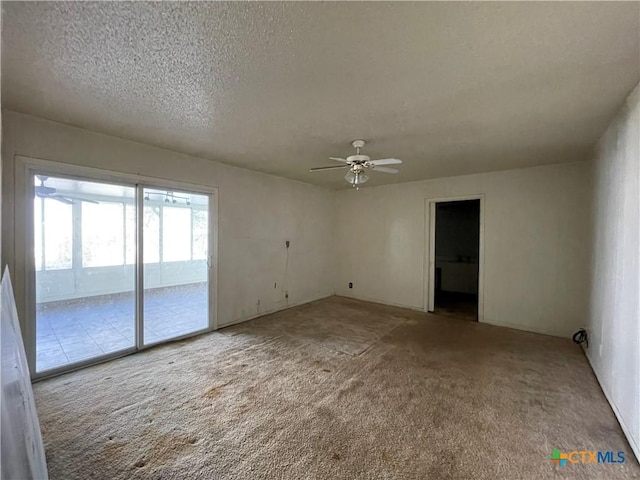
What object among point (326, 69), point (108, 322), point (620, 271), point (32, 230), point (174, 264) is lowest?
point (108, 322)

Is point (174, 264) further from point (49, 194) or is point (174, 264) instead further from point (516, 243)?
point (516, 243)

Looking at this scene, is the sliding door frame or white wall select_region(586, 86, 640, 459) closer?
white wall select_region(586, 86, 640, 459)

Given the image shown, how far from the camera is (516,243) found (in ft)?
13.8

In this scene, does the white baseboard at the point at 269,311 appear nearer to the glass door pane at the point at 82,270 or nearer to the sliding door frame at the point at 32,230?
the sliding door frame at the point at 32,230

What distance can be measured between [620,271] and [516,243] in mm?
2031

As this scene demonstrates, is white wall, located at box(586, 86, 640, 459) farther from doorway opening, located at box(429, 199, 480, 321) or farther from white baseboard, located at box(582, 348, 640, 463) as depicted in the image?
doorway opening, located at box(429, 199, 480, 321)

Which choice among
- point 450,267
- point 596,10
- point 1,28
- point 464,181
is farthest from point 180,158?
point 450,267

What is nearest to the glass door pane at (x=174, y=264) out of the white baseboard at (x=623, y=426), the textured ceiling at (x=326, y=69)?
the textured ceiling at (x=326, y=69)

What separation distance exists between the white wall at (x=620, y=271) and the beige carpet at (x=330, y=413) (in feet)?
0.73

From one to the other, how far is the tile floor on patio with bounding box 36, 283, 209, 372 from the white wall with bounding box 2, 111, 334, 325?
352 millimetres

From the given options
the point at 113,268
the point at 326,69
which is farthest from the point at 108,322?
the point at 326,69

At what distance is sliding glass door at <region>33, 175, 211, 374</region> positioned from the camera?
2.73 metres

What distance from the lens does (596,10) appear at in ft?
4.25

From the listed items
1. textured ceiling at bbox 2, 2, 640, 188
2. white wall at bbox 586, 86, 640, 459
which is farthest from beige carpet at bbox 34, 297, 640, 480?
textured ceiling at bbox 2, 2, 640, 188
